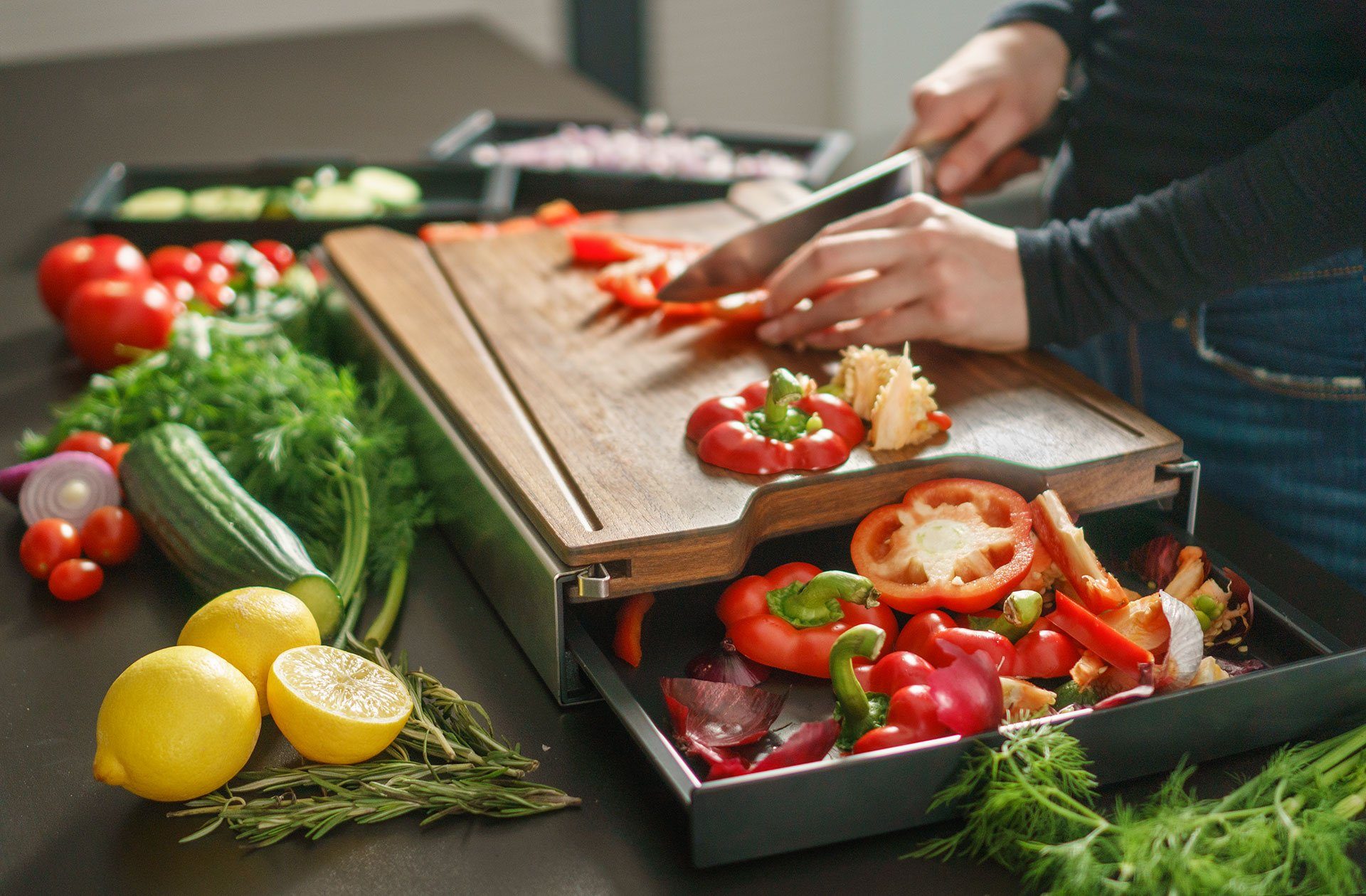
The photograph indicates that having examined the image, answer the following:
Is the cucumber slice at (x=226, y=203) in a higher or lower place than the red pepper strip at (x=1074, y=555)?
higher

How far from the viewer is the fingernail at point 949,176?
1.90 meters

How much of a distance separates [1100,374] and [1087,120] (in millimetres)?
381

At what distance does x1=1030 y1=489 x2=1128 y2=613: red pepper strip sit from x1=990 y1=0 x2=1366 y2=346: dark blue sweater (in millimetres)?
391

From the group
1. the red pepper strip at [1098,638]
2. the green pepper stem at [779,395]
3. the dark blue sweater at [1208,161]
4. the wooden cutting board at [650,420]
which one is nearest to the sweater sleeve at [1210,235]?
the dark blue sweater at [1208,161]

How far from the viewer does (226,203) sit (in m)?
2.50

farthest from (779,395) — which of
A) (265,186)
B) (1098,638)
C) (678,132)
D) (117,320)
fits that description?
(678,132)

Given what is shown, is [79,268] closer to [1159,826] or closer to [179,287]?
[179,287]

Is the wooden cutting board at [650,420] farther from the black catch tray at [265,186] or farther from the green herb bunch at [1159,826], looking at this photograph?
the black catch tray at [265,186]

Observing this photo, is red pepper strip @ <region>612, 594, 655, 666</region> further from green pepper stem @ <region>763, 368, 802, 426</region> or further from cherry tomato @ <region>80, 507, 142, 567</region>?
cherry tomato @ <region>80, 507, 142, 567</region>

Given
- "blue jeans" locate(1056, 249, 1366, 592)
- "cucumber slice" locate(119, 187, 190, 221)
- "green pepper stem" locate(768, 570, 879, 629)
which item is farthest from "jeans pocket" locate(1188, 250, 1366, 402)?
"cucumber slice" locate(119, 187, 190, 221)

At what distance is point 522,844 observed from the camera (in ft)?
3.34

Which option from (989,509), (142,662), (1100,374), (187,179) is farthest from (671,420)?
(187,179)

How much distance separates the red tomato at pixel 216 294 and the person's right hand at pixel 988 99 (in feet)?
3.73

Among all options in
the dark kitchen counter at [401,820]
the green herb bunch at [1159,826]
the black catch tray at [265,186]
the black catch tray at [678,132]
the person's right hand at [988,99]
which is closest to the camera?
the green herb bunch at [1159,826]
